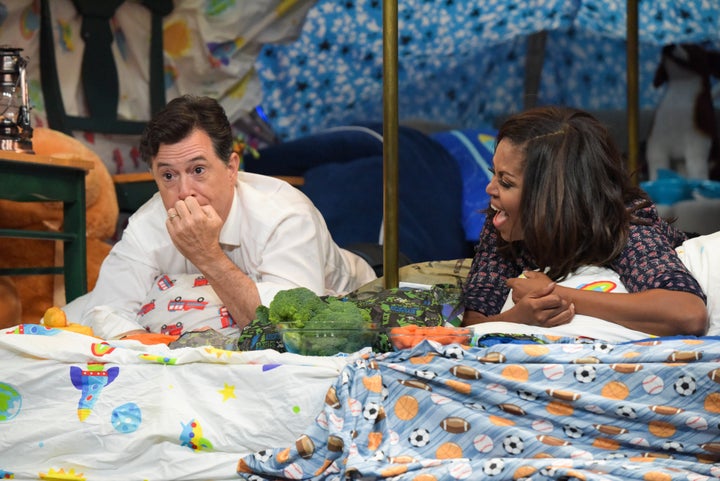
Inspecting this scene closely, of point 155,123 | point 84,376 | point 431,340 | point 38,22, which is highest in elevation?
point 38,22

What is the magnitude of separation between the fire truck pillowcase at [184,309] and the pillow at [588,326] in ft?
1.86

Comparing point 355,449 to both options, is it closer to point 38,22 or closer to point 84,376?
point 84,376

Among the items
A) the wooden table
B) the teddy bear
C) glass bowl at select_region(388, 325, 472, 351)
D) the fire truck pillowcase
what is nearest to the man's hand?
the fire truck pillowcase

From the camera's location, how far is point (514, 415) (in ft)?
4.84

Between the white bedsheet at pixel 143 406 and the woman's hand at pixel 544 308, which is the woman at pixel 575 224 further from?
the white bedsheet at pixel 143 406

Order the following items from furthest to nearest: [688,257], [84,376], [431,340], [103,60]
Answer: [103,60], [688,257], [84,376], [431,340]

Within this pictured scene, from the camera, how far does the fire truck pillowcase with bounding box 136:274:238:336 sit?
6.64ft

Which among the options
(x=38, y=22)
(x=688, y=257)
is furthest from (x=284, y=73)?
(x=688, y=257)

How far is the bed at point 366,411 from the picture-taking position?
141 cm

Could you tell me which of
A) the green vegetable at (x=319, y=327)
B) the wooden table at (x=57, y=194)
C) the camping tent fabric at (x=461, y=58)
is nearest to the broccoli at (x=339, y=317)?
the green vegetable at (x=319, y=327)

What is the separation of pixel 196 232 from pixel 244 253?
195mm

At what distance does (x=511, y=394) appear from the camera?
1.48 m

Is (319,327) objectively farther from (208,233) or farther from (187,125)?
(187,125)

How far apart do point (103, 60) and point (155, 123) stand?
1.51 meters
